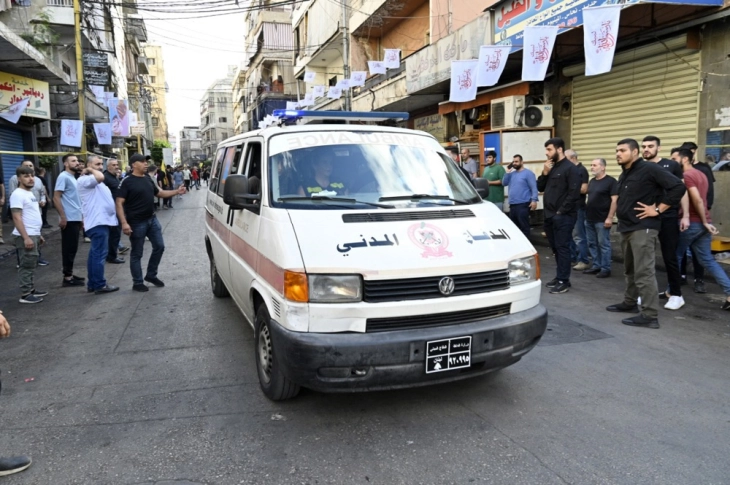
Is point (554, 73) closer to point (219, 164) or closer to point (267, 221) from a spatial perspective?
point (219, 164)

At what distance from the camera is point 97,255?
7.45 m

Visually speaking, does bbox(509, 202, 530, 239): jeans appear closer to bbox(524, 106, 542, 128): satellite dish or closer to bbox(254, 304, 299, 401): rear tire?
bbox(524, 106, 542, 128): satellite dish

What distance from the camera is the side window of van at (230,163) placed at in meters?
5.47

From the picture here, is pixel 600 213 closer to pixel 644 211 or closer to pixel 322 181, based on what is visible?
pixel 644 211

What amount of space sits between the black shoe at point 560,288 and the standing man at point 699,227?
4.97 feet

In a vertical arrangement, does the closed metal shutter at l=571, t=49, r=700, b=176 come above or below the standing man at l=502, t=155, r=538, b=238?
above

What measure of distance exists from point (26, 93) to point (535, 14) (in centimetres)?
1474

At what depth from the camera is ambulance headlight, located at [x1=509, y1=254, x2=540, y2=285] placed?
144 inches

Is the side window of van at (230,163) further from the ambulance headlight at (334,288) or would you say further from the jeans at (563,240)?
the jeans at (563,240)

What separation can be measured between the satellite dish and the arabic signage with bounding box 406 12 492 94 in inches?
74.2

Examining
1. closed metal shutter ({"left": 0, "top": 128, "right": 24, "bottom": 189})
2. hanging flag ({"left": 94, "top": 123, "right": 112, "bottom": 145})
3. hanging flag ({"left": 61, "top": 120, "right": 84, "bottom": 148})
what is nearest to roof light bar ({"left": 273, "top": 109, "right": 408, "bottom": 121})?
hanging flag ({"left": 61, "top": 120, "right": 84, "bottom": 148})

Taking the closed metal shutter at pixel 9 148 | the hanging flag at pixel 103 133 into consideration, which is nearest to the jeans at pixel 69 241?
the closed metal shutter at pixel 9 148

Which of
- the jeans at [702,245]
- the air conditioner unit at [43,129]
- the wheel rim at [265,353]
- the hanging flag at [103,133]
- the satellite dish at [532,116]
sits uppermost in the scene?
the air conditioner unit at [43,129]

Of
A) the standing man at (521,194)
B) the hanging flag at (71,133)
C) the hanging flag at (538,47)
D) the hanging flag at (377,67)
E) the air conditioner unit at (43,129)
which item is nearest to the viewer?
the standing man at (521,194)
